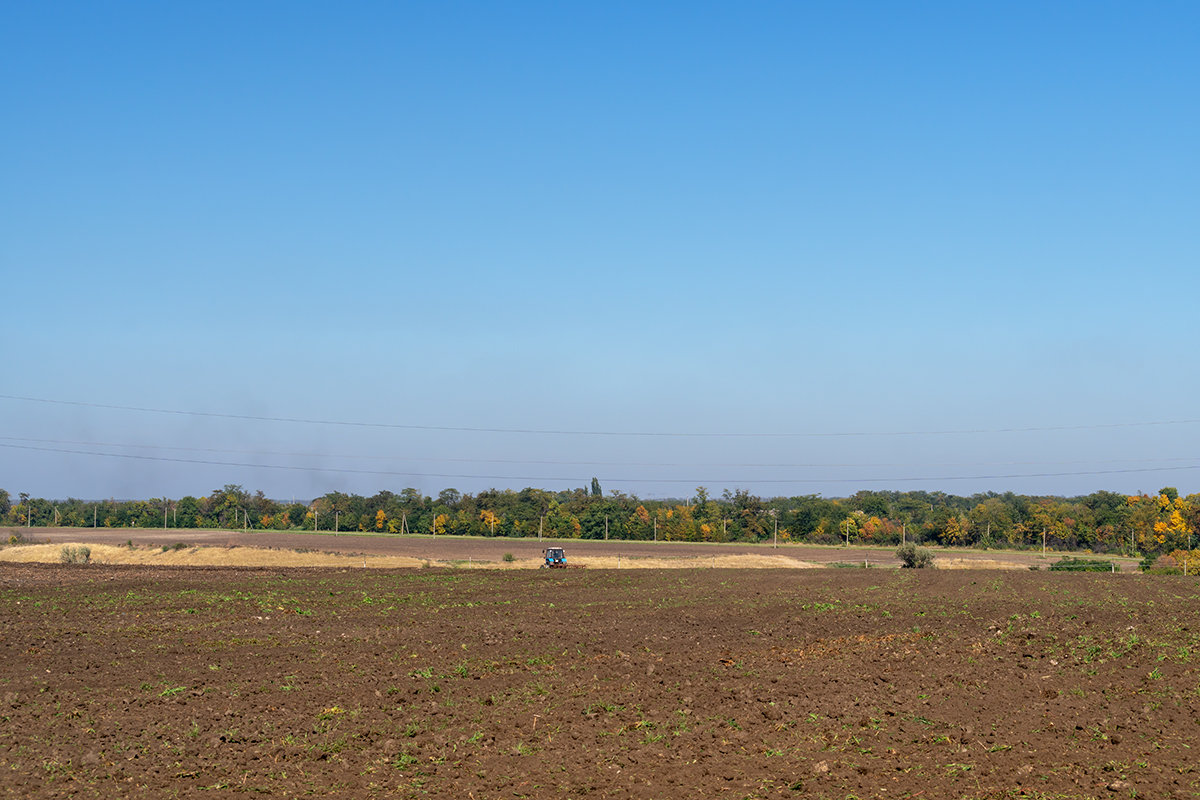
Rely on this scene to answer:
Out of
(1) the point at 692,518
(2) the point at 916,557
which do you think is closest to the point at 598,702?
(2) the point at 916,557

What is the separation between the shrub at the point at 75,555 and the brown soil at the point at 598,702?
31.2m

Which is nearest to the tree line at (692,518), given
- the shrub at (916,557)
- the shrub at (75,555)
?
the shrub at (916,557)

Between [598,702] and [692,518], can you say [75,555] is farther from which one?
[692,518]

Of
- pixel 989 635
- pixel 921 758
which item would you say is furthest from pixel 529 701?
pixel 989 635

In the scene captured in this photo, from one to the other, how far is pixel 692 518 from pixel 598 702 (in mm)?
136312

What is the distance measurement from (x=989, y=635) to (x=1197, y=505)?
9678 centimetres

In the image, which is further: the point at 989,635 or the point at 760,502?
the point at 760,502

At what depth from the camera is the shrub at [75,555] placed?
5969cm

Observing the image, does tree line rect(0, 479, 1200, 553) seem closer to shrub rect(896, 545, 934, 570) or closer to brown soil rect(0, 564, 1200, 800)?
shrub rect(896, 545, 934, 570)

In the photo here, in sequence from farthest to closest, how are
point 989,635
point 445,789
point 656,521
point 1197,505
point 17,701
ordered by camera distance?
point 656,521, point 1197,505, point 989,635, point 17,701, point 445,789

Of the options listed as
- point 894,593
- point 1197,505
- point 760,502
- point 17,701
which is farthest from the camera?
point 760,502

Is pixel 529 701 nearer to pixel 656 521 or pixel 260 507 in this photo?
pixel 656 521

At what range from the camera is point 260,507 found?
7042 inches

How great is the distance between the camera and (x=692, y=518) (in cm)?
15138
